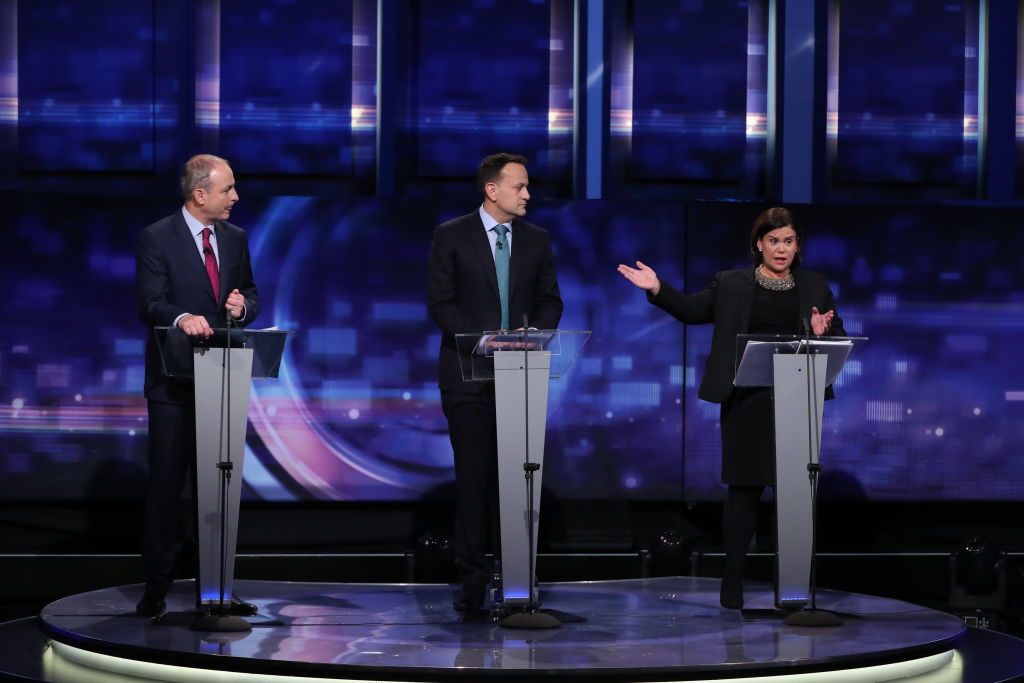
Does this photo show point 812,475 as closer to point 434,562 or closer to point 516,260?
point 516,260

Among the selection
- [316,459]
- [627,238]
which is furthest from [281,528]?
[627,238]

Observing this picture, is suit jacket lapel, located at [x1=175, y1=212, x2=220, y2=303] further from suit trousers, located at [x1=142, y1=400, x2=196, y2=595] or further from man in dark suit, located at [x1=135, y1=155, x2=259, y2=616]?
suit trousers, located at [x1=142, y1=400, x2=196, y2=595]

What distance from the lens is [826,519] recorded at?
22.0 ft

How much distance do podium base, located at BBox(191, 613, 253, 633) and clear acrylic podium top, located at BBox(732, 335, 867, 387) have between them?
186 cm

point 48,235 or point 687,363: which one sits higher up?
point 48,235

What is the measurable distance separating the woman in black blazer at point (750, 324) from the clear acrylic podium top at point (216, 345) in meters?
1.33

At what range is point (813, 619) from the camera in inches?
187

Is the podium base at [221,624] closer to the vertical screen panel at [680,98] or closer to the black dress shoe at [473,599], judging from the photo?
the black dress shoe at [473,599]

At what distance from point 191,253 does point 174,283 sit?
4.7 inches

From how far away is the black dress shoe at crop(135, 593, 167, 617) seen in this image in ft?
15.9

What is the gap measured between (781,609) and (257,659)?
195cm

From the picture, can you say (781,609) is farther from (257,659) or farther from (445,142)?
(445,142)

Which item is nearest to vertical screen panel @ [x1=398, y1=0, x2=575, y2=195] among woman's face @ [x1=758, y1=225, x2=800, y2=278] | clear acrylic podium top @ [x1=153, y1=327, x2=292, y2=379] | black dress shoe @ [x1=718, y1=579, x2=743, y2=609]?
woman's face @ [x1=758, y1=225, x2=800, y2=278]

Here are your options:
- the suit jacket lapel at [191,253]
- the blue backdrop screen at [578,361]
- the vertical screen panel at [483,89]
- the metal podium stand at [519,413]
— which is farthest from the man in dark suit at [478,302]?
the vertical screen panel at [483,89]
